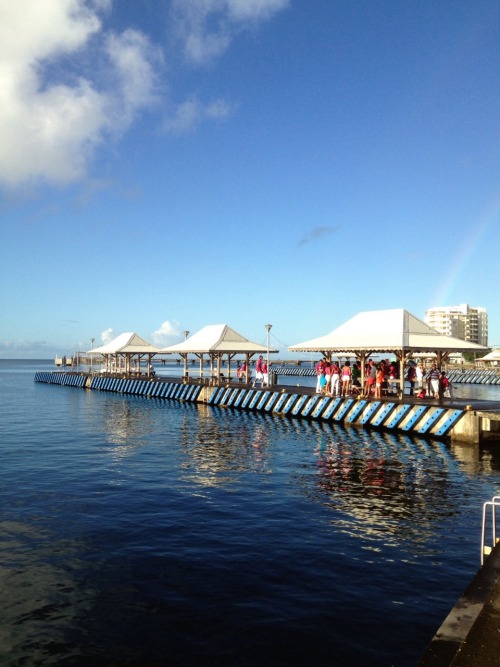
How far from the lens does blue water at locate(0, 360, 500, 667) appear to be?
7.30m

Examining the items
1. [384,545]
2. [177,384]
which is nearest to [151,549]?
[384,545]

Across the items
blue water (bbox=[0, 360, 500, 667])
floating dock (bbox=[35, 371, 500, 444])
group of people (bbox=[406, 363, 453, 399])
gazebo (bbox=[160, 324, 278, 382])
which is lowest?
blue water (bbox=[0, 360, 500, 667])

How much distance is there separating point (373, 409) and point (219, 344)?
1638 centimetres

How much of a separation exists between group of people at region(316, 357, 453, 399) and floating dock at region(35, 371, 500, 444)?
37.9 inches

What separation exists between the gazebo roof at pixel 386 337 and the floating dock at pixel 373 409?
2966mm

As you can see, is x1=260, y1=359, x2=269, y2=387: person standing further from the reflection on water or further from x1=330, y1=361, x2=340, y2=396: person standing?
x1=330, y1=361, x2=340, y2=396: person standing

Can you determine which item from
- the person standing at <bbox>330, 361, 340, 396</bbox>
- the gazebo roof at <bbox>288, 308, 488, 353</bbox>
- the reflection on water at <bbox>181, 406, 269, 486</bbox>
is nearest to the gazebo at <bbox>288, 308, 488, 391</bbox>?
the gazebo roof at <bbox>288, 308, 488, 353</bbox>

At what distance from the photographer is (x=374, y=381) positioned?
3238 cm

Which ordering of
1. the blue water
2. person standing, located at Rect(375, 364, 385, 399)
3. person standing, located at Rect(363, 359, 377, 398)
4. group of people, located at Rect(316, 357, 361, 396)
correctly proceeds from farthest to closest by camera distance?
group of people, located at Rect(316, 357, 361, 396) < person standing, located at Rect(363, 359, 377, 398) < person standing, located at Rect(375, 364, 385, 399) < the blue water

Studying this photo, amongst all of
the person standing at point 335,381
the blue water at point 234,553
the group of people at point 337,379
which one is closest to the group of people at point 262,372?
the group of people at point 337,379

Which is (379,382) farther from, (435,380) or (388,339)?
(435,380)

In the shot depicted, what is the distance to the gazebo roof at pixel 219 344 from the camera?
1634 inches

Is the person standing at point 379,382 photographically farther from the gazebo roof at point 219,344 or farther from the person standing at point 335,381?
the gazebo roof at point 219,344

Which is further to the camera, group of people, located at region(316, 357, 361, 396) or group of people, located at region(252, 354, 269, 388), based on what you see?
group of people, located at region(252, 354, 269, 388)
